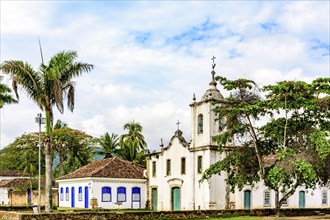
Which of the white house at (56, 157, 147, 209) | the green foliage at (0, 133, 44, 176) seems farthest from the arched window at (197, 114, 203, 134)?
the green foliage at (0, 133, 44, 176)

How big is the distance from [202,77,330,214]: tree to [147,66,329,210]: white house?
3.90 m

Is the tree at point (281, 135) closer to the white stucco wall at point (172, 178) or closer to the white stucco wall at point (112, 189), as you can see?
the white stucco wall at point (172, 178)

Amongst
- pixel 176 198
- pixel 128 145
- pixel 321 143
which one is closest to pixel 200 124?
pixel 176 198

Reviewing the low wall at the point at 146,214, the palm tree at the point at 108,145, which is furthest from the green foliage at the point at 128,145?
the low wall at the point at 146,214

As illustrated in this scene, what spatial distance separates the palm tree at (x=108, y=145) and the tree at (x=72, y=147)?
1.37 m

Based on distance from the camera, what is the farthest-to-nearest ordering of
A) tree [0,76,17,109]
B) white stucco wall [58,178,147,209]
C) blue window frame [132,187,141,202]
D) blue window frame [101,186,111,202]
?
1. blue window frame [132,187,141,202]
2. blue window frame [101,186,111,202]
3. white stucco wall [58,178,147,209]
4. tree [0,76,17,109]

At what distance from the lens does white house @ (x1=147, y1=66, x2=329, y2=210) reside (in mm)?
35219

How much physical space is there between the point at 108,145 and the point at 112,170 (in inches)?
689

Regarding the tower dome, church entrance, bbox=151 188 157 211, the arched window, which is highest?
the tower dome

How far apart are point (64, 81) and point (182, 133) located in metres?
13.7

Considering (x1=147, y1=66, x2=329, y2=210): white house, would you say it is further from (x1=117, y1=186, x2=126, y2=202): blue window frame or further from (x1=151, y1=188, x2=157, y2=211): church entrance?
(x1=117, y1=186, x2=126, y2=202): blue window frame

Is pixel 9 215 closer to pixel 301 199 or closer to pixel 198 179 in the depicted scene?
pixel 198 179

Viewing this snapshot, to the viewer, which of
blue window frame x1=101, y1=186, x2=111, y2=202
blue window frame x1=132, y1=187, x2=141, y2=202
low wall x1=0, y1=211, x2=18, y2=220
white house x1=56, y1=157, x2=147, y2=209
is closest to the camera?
low wall x1=0, y1=211, x2=18, y2=220

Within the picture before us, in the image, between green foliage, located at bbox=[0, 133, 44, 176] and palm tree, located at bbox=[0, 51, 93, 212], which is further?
green foliage, located at bbox=[0, 133, 44, 176]
